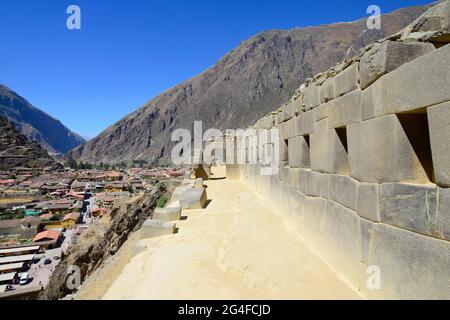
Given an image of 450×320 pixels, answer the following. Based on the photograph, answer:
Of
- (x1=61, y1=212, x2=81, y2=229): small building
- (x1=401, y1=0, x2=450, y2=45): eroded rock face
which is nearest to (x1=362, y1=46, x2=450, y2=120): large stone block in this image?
(x1=401, y1=0, x2=450, y2=45): eroded rock face

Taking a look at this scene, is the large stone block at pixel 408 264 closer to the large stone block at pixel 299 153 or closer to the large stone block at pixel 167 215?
the large stone block at pixel 299 153

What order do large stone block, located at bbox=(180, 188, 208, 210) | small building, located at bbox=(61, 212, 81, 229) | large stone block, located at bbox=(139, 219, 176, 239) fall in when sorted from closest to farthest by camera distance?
large stone block, located at bbox=(139, 219, 176, 239)
large stone block, located at bbox=(180, 188, 208, 210)
small building, located at bbox=(61, 212, 81, 229)

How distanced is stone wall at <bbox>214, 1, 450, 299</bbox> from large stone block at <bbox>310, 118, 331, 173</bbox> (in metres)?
0.01

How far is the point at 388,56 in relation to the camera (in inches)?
108

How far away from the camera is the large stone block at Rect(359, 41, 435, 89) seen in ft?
8.55

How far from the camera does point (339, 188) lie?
368 cm

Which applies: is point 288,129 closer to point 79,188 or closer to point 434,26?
point 434,26

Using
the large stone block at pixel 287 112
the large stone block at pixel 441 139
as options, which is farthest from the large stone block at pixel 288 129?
the large stone block at pixel 441 139

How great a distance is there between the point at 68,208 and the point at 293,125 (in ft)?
171

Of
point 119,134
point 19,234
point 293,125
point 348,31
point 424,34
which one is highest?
point 348,31

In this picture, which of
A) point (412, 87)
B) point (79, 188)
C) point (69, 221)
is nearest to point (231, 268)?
point (412, 87)

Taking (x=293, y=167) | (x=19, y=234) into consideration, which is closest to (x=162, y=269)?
(x=293, y=167)

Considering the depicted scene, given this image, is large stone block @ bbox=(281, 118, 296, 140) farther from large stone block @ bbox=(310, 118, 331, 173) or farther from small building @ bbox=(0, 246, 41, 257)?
small building @ bbox=(0, 246, 41, 257)
